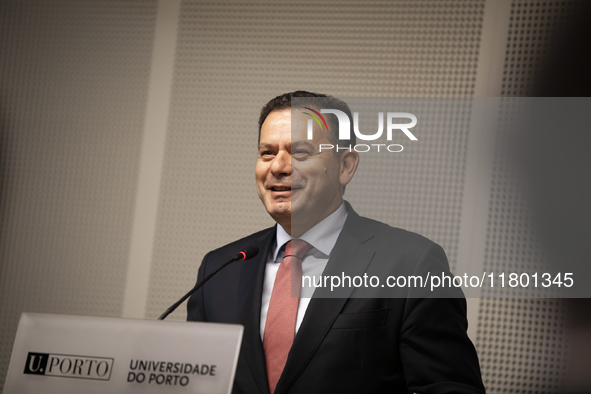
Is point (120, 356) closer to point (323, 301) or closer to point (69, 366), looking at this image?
point (69, 366)

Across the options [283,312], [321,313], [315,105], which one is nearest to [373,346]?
[321,313]

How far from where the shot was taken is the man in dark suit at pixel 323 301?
1414mm

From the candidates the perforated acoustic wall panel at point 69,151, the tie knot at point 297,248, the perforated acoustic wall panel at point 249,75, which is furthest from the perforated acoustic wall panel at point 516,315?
the perforated acoustic wall panel at point 69,151

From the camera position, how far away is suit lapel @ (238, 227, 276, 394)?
4.80 ft

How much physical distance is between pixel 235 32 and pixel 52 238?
60.9 inches

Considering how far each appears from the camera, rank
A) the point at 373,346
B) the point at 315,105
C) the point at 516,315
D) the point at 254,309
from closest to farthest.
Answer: the point at 373,346 < the point at 254,309 < the point at 315,105 < the point at 516,315

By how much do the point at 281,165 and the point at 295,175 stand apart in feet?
0.20

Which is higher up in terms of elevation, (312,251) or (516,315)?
(312,251)

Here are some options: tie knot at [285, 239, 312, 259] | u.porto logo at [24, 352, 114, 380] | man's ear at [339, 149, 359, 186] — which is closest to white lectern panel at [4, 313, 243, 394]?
u.porto logo at [24, 352, 114, 380]

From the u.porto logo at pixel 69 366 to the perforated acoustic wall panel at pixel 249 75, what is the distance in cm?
153

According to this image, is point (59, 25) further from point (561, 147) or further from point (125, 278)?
point (561, 147)

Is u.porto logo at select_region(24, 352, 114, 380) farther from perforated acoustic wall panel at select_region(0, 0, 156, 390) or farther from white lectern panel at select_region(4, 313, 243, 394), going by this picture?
perforated acoustic wall panel at select_region(0, 0, 156, 390)

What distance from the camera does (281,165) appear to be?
67.6 inches

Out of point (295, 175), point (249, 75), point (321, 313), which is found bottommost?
point (321, 313)
